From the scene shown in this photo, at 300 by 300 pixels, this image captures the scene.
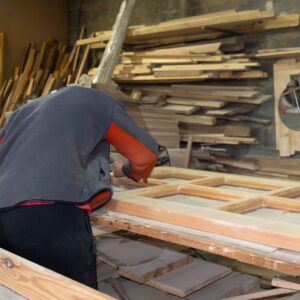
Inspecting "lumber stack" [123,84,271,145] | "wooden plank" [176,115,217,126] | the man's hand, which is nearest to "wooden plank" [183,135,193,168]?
"lumber stack" [123,84,271,145]

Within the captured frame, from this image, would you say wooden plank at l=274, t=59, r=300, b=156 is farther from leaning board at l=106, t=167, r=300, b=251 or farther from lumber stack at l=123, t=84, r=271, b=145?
leaning board at l=106, t=167, r=300, b=251

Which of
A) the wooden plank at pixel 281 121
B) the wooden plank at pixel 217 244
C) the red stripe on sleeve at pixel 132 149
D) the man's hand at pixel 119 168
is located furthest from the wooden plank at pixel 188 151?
the wooden plank at pixel 217 244

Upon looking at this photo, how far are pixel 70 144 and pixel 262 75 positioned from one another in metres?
3.53

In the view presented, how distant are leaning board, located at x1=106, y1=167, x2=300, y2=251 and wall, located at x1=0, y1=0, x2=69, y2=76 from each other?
5.21 metres

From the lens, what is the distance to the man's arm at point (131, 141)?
2.28 m

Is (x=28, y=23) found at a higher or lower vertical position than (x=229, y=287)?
higher

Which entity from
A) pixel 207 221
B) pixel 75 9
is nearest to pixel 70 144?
pixel 207 221

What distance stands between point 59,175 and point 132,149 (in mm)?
451

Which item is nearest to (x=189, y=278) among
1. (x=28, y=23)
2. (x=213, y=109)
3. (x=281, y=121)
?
(x=281, y=121)

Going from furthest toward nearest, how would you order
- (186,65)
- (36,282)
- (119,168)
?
(186,65) < (119,168) < (36,282)

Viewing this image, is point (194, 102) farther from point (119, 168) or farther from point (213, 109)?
point (119, 168)

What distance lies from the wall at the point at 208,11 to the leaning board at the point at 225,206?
95.2 inches

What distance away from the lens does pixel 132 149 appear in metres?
2.37

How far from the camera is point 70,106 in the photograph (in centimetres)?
219
